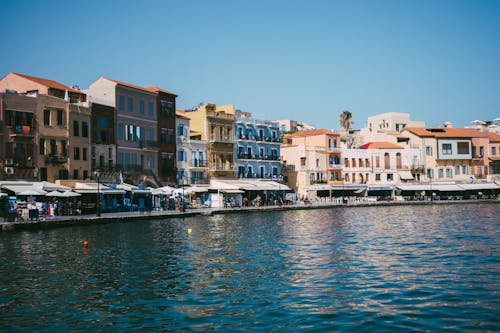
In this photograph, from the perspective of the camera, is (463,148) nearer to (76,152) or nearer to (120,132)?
(120,132)

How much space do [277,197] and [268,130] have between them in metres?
10.9

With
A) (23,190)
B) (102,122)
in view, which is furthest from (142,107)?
(23,190)

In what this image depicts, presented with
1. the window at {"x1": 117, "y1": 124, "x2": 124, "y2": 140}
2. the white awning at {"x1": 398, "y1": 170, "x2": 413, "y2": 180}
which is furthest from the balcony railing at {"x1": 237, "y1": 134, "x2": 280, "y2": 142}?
the window at {"x1": 117, "y1": 124, "x2": 124, "y2": 140}

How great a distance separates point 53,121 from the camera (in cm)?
4938

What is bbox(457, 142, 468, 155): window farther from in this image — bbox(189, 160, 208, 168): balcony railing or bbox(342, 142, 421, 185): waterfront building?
bbox(189, 160, 208, 168): balcony railing

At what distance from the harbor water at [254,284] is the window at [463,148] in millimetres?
62784

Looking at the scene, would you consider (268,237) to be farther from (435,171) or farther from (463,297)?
(435,171)

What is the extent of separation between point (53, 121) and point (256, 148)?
34.5 metres

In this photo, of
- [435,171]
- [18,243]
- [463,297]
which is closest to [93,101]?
[18,243]

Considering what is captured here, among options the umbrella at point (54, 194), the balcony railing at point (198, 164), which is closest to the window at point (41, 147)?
the umbrella at point (54, 194)

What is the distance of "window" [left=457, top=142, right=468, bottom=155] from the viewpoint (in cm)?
9106

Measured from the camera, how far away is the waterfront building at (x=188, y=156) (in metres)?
66.4

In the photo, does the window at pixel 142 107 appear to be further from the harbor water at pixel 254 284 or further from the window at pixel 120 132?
the harbor water at pixel 254 284

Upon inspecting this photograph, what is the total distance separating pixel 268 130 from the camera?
3179 inches
